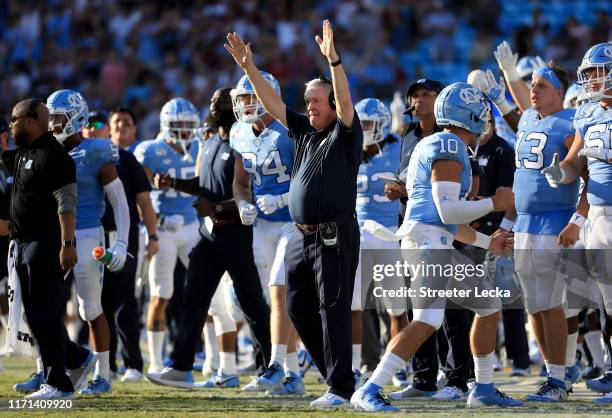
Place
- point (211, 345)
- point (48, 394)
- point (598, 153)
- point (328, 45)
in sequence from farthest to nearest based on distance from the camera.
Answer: point (211, 345), point (48, 394), point (598, 153), point (328, 45)

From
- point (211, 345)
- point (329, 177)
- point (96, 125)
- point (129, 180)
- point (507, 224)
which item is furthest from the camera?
point (211, 345)

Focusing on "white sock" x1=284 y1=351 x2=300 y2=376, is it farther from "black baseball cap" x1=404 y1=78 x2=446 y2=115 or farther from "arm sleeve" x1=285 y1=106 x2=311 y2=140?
"black baseball cap" x1=404 y1=78 x2=446 y2=115

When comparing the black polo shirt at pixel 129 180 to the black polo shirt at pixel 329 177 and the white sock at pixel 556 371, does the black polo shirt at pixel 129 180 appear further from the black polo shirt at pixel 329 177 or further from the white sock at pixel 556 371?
the white sock at pixel 556 371

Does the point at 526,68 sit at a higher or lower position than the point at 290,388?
higher

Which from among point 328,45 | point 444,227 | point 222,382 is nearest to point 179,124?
point 222,382

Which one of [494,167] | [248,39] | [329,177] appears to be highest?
[248,39]

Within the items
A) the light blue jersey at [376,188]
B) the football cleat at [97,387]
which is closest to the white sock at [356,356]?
the light blue jersey at [376,188]

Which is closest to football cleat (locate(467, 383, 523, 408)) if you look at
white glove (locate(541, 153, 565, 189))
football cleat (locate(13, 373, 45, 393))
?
white glove (locate(541, 153, 565, 189))

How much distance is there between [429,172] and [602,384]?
229cm

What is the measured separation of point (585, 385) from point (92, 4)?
45.5 feet

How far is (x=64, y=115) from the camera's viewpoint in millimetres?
9078

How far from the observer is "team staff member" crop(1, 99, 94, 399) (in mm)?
8109

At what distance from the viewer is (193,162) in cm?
1113

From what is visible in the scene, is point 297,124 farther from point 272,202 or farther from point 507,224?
point 507,224
